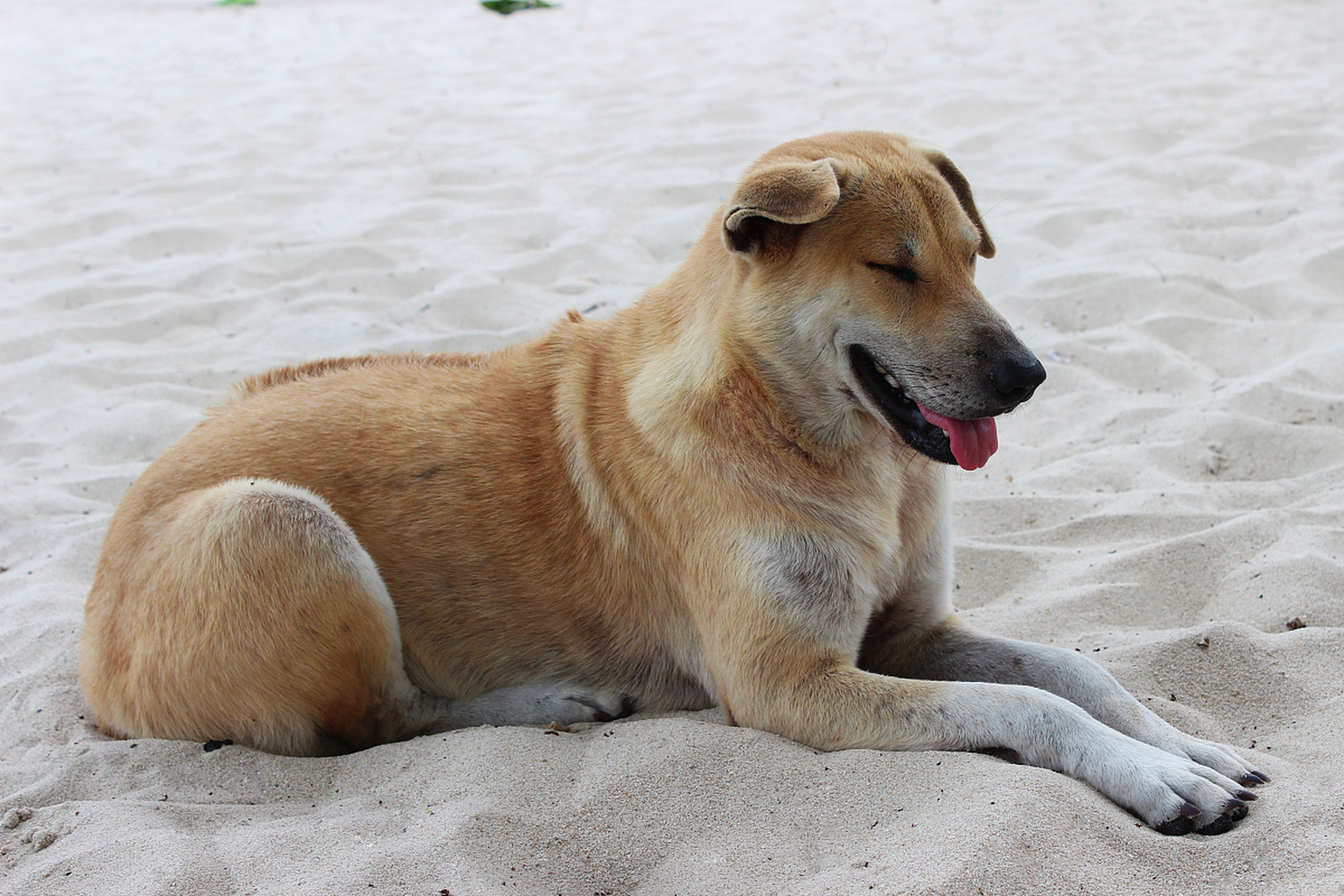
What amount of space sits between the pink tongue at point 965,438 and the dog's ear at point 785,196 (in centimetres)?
60

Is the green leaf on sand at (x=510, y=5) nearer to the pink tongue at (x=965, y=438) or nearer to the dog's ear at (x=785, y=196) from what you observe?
the dog's ear at (x=785, y=196)

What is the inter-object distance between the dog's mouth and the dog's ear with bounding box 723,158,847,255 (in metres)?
0.41

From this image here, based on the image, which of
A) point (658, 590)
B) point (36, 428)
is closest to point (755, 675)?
point (658, 590)

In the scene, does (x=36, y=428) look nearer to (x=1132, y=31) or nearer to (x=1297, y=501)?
(x=1297, y=501)

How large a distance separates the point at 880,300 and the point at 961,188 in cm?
77

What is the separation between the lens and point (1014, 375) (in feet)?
9.43

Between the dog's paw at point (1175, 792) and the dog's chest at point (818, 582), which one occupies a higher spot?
the dog's chest at point (818, 582)

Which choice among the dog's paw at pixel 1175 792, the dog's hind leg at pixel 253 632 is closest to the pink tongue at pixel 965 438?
the dog's paw at pixel 1175 792

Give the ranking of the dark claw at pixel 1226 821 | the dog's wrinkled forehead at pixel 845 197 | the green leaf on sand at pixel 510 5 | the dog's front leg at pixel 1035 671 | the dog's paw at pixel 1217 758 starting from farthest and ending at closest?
the green leaf on sand at pixel 510 5
the dog's wrinkled forehead at pixel 845 197
the dog's front leg at pixel 1035 671
the dog's paw at pixel 1217 758
the dark claw at pixel 1226 821

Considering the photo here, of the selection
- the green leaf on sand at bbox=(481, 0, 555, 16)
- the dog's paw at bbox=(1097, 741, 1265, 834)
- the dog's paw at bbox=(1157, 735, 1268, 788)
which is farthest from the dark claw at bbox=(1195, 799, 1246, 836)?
the green leaf on sand at bbox=(481, 0, 555, 16)

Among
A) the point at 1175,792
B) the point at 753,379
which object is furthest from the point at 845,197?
the point at 1175,792

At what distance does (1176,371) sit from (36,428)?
17.1 ft

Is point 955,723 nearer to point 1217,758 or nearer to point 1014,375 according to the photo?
point 1217,758

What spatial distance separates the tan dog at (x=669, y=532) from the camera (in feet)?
9.56
